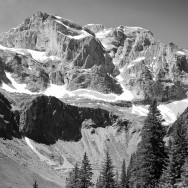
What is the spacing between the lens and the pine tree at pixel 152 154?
3912 centimetres

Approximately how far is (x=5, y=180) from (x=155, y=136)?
92.7 metres

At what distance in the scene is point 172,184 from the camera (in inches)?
1288

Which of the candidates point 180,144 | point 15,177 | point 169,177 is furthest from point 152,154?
point 15,177

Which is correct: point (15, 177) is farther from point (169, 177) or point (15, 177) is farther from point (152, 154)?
point (169, 177)

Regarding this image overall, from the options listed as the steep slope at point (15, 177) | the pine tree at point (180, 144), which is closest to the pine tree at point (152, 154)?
the pine tree at point (180, 144)

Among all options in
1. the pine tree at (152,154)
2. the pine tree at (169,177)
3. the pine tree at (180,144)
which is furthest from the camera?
the pine tree at (152,154)

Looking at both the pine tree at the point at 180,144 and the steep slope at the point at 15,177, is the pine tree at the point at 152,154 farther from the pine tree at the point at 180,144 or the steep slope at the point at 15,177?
the steep slope at the point at 15,177

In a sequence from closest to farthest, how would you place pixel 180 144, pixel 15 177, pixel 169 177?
pixel 169 177 < pixel 180 144 < pixel 15 177

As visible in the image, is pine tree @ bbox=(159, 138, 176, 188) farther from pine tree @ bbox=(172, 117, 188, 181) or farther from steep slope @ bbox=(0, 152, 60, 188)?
steep slope @ bbox=(0, 152, 60, 188)

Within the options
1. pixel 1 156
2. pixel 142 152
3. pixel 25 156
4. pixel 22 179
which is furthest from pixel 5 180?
pixel 142 152

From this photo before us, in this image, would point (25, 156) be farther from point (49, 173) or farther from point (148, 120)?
point (148, 120)

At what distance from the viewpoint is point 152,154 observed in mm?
39250

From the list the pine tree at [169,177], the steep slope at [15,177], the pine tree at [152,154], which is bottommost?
the pine tree at [169,177]

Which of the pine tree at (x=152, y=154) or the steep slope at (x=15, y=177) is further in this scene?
the steep slope at (x=15, y=177)
